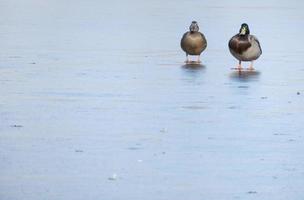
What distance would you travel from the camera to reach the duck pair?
2070 centimetres

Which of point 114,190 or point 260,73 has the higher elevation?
point 114,190

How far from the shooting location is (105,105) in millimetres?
14727

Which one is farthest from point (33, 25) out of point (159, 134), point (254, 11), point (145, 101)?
point (159, 134)

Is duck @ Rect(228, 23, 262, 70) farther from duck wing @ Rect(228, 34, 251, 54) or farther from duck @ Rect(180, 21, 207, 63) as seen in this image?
duck @ Rect(180, 21, 207, 63)

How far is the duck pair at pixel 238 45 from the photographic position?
20.7 meters

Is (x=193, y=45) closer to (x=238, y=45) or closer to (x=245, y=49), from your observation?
(x=238, y=45)

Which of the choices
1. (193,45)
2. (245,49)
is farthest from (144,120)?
(193,45)

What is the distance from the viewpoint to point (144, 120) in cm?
1345

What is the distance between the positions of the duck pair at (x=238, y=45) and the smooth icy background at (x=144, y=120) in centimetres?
24

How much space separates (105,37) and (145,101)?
40.1 feet

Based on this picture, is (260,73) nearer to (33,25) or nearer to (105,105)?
(105,105)

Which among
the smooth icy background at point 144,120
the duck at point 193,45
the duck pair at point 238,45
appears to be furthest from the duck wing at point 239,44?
the duck at point 193,45

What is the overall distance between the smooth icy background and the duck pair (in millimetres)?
243

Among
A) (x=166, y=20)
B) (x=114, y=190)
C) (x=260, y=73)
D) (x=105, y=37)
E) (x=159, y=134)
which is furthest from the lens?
(x=166, y=20)
